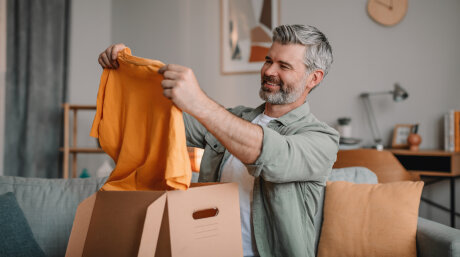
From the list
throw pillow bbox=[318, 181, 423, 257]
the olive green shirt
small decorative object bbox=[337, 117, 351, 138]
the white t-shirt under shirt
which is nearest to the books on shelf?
small decorative object bbox=[337, 117, 351, 138]

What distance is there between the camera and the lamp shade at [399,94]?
10.1ft

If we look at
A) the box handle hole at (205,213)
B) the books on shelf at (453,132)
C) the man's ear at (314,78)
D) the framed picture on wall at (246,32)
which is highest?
the framed picture on wall at (246,32)

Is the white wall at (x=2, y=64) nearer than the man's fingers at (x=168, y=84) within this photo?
No

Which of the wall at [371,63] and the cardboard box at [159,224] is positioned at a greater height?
the wall at [371,63]

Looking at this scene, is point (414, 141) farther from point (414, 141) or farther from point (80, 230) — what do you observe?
point (80, 230)

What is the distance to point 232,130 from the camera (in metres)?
0.90

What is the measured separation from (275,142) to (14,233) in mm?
1122

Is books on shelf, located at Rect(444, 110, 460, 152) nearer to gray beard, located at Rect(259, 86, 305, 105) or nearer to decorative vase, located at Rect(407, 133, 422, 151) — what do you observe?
decorative vase, located at Rect(407, 133, 422, 151)

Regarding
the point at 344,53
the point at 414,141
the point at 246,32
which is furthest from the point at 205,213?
the point at 246,32

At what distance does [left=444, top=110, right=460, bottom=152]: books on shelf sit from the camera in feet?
9.64

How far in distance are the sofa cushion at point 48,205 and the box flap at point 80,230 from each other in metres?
0.86

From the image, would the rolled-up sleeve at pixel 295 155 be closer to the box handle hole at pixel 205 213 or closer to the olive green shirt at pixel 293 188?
the olive green shirt at pixel 293 188

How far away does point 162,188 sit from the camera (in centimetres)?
98

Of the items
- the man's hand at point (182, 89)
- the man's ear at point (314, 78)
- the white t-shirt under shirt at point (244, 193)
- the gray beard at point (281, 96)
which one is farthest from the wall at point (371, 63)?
the man's hand at point (182, 89)
